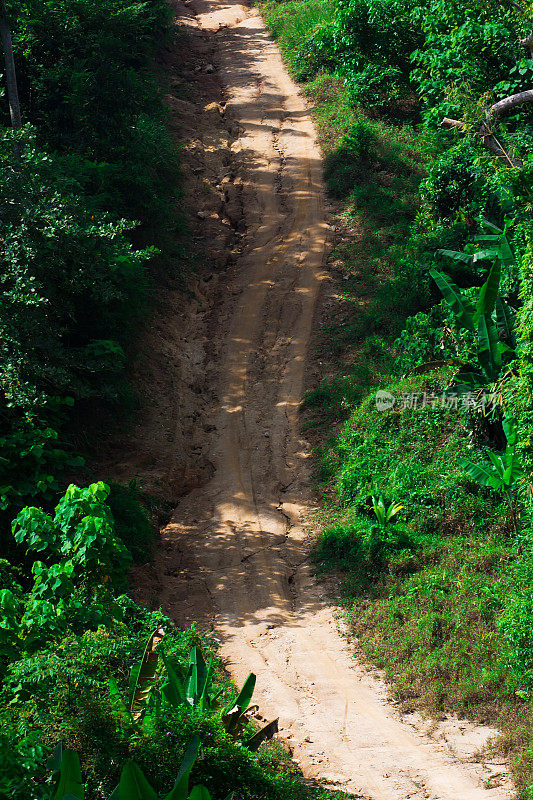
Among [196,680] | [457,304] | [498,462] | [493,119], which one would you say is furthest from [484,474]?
[493,119]

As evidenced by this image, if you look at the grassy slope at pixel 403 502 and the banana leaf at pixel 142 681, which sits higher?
the banana leaf at pixel 142 681

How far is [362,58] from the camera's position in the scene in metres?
18.5

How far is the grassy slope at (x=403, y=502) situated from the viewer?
25.5 ft

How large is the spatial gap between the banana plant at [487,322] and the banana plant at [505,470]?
3.30 feet

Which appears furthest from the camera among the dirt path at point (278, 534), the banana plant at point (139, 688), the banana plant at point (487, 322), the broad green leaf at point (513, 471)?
the banana plant at point (487, 322)

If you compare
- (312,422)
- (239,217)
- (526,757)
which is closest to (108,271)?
(312,422)

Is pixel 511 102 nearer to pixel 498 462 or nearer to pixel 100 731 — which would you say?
pixel 498 462

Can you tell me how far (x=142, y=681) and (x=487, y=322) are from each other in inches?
262

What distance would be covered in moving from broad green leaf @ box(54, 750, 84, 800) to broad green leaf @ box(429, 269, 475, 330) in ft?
26.2

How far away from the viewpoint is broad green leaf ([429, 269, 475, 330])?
10.7m

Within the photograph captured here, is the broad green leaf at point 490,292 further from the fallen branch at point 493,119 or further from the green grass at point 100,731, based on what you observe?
the green grass at point 100,731

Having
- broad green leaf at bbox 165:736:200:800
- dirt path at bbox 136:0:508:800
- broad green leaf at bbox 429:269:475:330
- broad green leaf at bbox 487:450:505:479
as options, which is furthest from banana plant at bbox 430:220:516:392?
broad green leaf at bbox 165:736:200:800

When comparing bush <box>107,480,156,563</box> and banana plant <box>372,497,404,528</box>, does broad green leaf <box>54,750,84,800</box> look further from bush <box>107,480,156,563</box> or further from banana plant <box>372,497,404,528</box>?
banana plant <box>372,497,404,528</box>

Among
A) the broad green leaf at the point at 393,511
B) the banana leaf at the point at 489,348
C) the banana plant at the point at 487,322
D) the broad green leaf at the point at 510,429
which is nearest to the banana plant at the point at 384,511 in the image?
the broad green leaf at the point at 393,511
